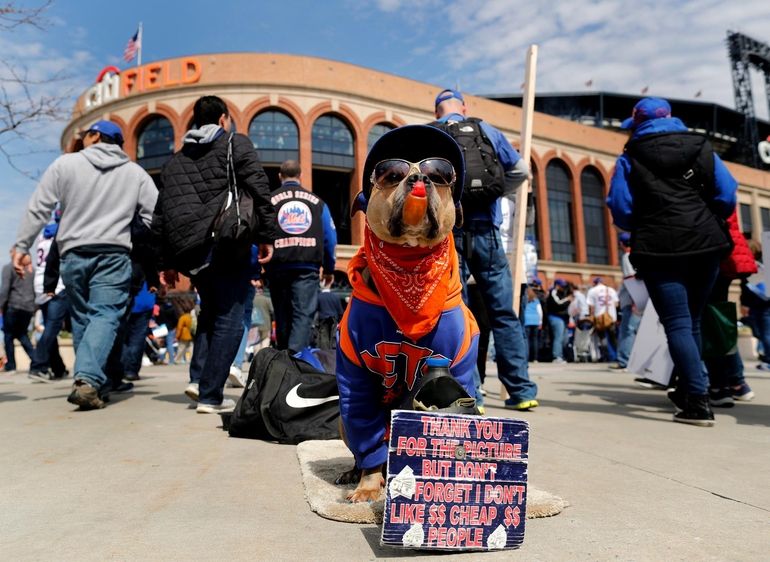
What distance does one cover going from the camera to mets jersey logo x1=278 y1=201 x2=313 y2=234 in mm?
5105

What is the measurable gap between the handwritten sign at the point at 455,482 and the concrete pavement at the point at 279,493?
7 centimetres

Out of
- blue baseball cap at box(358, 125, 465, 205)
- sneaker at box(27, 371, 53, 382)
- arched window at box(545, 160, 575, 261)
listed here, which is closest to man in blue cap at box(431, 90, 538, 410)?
blue baseball cap at box(358, 125, 465, 205)

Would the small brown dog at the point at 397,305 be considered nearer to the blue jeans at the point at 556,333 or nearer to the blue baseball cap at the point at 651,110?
the blue baseball cap at the point at 651,110

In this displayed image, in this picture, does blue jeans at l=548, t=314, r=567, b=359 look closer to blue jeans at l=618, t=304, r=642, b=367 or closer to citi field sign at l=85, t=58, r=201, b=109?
blue jeans at l=618, t=304, r=642, b=367

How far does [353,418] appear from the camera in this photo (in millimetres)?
1982

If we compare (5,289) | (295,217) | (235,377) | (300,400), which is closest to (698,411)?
(300,400)

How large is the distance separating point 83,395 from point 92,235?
117 cm

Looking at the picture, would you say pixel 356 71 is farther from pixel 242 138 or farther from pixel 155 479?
pixel 155 479

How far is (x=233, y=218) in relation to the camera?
3.90 meters

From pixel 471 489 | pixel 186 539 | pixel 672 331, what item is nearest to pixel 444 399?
pixel 471 489

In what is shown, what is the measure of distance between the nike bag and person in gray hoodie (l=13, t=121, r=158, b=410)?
151cm

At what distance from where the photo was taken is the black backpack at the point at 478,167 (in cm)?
369

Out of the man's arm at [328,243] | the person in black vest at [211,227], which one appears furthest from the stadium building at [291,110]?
the person in black vest at [211,227]

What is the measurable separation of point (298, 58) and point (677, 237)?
80.5 feet
